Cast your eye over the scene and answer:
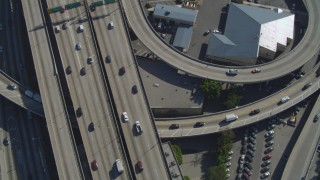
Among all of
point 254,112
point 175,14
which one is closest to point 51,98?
point 175,14

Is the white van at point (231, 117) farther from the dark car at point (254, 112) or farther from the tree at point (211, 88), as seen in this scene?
the tree at point (211, 88)

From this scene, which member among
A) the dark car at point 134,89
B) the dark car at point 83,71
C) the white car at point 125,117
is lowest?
the white car at point 125,117

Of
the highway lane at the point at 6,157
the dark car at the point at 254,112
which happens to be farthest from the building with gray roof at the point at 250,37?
the highway lane at the point at 6,157

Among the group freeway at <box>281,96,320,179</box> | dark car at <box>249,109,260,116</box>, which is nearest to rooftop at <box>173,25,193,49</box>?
dark car at <box>249,109,260,116</box>

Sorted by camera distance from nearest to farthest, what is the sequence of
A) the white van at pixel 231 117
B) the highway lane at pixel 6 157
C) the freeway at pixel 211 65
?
the highway lane at pixel 6 157, the white van at pixel 231 117, the freeway at pixel 211 65

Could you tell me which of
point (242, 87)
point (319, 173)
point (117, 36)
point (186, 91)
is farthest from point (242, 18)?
point (319, 173)

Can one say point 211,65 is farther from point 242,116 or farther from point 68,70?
point 68,70
